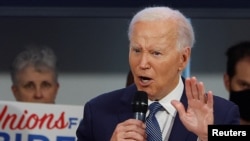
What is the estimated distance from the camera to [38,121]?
8.95 feet

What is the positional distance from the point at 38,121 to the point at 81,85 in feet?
0.98

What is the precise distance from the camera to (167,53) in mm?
1870

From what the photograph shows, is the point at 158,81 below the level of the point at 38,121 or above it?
below

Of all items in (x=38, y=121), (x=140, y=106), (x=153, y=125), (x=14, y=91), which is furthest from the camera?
(x=14, y=91)

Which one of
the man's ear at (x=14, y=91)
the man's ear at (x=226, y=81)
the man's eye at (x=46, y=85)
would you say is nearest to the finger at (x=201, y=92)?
the man's ear at (x=226, y=81)

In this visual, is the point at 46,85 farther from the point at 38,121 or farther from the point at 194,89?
the point at 194,89

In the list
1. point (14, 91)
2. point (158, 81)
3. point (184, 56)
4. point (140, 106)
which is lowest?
point (140, 106)

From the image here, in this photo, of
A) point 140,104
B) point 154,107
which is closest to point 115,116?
point 154,107

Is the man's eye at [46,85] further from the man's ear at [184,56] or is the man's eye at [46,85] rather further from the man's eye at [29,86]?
the man's ear at [184,56]

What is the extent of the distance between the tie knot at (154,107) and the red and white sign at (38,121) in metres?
0.92

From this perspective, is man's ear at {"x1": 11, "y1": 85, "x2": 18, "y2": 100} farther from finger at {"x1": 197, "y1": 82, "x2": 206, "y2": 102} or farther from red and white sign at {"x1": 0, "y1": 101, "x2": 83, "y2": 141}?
finger at {"x1": 197, "y1": 82, "x2": 206, "y2": 102}

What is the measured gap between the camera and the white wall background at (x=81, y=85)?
2871 mm

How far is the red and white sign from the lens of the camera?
270cm

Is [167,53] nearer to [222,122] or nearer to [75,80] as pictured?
[222,122]
